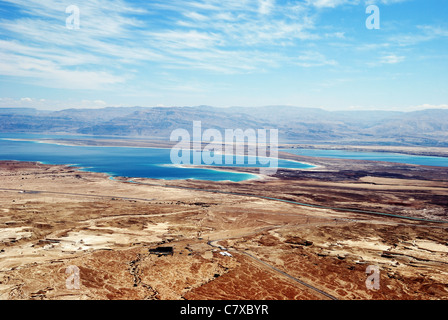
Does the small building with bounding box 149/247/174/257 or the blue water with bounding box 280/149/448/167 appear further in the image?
the blue water with bounding box 280/149/448/167

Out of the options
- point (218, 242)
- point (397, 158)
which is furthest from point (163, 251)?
point (397, 158)

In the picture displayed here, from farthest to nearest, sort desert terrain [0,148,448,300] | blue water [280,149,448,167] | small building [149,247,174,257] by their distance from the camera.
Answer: blue water [280,149,448,167], small building [149,247,174,257], desert terrain [0,148,448,300]

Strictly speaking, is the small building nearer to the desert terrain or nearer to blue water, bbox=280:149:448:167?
the desert terrain

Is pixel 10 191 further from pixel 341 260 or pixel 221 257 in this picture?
pixel 341 260

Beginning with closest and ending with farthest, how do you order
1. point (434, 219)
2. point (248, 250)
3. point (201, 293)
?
1. point (201, 293)
2. point (248, 250)
3. point (434, 219)

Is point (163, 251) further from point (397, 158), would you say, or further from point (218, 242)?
point (397, 158)

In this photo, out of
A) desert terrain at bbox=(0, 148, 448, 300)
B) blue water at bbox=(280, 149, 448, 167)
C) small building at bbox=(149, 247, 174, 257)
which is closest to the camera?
desert terrain at bbox=(0, 148, 448, 300)

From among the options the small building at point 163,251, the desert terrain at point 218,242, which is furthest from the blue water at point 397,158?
the small building at point 163,251

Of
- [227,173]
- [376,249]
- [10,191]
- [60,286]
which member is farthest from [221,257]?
[227,173]

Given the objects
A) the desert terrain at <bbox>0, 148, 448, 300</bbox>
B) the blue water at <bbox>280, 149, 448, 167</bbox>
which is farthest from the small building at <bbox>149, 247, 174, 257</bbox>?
the blue water at <bbox>280, 149, 448, 167</bbox>
